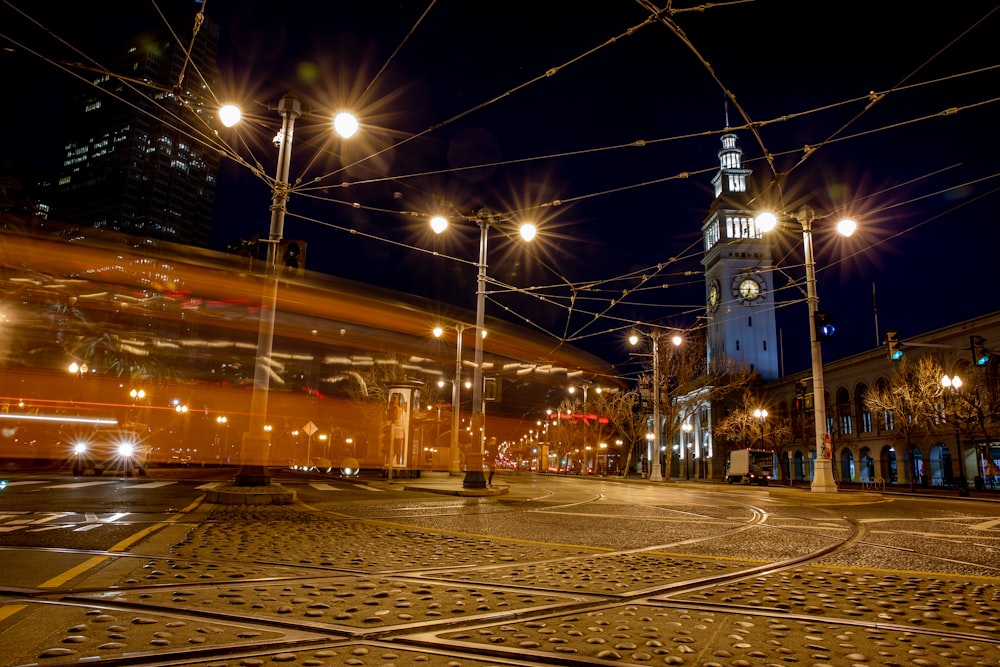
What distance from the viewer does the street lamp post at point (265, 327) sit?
12.8m

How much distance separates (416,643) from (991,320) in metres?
51.0

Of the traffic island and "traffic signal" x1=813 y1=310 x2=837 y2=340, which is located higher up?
"traffic signal" x1=813 y1=310 x2=837 y2=340

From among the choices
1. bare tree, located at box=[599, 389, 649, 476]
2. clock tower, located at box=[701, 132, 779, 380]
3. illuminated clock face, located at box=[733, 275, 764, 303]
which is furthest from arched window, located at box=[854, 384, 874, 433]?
illuminated clock face, located at box=[733, 275, 764, 303]

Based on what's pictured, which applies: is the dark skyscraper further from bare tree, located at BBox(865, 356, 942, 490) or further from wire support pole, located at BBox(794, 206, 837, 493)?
bare tree, located at BBox(865, 356, 942, 490)

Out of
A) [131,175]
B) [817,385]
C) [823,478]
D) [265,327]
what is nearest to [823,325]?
[817,385]

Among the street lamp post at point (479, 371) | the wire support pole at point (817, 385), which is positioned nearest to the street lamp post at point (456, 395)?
the street lamp post at point (479, 371)

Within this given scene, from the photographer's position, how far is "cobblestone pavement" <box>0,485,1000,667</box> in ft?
10.2

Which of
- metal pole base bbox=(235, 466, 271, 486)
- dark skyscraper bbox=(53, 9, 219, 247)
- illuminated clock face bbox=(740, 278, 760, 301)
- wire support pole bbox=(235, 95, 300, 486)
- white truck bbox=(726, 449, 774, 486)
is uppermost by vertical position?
dark skyscraper bbox=(53, 9, 219, 247)

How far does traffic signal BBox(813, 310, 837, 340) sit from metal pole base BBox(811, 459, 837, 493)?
13.6 ft

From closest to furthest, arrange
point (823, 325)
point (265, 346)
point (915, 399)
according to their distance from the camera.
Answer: point (265, 346) < point (823, 325) < point (915, 399)

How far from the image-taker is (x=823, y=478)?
20.1 meters

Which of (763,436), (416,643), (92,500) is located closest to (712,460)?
(763,436)

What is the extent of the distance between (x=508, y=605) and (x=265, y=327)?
35.6 feet

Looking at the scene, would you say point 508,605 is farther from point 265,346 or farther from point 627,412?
point 627,412
